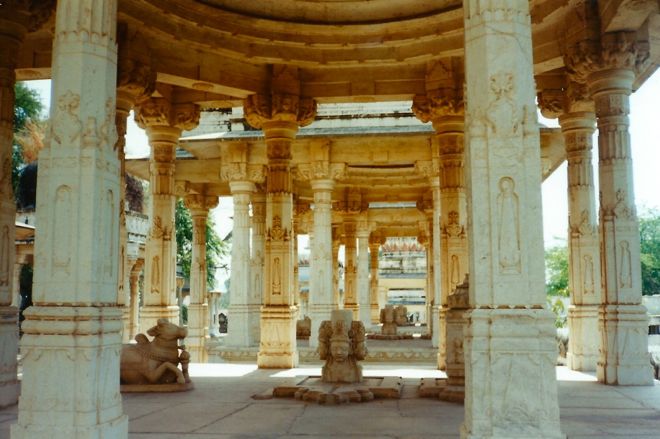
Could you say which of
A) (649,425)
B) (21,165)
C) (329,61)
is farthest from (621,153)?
(21,165)

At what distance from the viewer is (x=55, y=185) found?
235 inches

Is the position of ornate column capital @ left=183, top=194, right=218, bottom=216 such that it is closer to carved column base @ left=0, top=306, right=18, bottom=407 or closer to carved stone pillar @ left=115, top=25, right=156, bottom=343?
carved stone pillar @ left=115, top=25, right=156, bottom=343

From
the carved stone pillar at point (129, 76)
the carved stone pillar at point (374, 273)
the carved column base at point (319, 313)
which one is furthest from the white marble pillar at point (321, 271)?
the carved stone pillar at point (374, 273)

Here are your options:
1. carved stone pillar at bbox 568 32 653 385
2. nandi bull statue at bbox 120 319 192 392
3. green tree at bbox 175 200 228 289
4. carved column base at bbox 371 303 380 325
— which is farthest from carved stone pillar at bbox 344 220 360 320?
nandi bull statue at bbox 120 319 192 392

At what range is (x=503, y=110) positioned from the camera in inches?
226

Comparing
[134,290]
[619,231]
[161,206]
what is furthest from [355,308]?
[619,231]

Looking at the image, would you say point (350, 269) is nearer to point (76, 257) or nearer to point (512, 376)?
point (76, 257)

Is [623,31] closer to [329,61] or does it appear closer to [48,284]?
[329,61]

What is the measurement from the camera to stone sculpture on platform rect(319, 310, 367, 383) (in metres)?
11.7

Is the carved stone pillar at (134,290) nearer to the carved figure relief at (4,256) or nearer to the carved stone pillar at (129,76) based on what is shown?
the carved stone pillar at (129,76)

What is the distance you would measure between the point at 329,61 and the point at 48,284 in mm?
9510

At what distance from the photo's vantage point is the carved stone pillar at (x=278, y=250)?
48.4ft

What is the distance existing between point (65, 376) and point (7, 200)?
4.93 m

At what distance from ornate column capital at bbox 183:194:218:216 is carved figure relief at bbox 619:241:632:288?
55.9 feet
